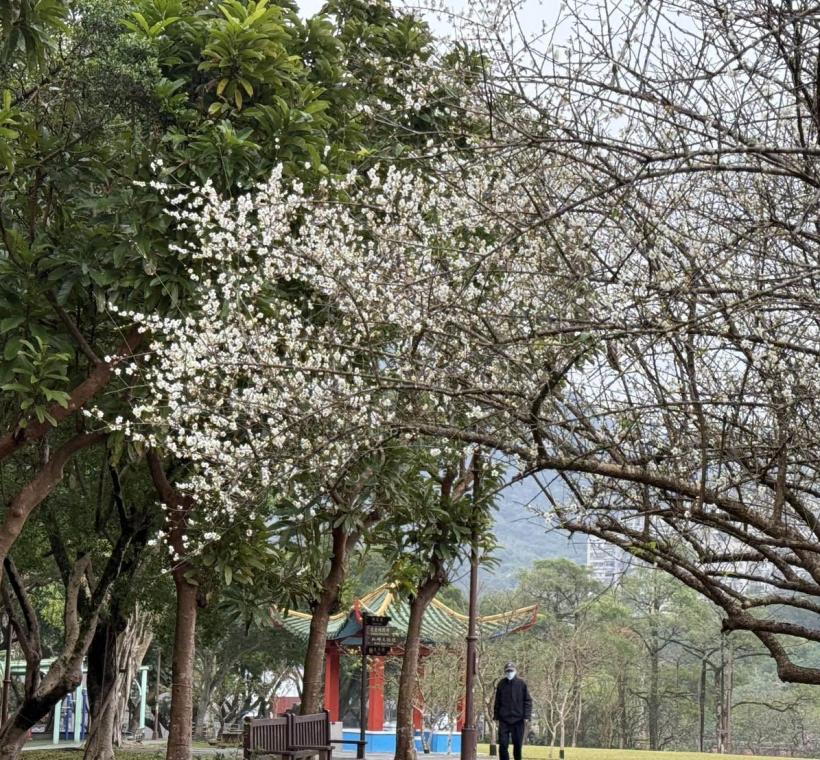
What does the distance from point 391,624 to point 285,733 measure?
13.4 meters

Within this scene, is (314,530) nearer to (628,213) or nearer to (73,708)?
(628,213)

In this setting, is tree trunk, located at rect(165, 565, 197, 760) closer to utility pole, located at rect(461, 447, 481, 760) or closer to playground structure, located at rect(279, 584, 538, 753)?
utility pole, located at rect(461, 447, 481, 760)

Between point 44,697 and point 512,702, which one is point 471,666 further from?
point 44,697

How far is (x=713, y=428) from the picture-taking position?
5941mm

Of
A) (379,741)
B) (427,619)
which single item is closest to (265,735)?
(427,619)

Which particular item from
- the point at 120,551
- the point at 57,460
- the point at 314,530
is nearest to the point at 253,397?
the point at 57,460

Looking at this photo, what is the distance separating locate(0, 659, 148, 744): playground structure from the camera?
121ft

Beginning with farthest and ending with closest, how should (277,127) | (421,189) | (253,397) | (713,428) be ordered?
(277,127), (421,189), (253,397), (713,428)

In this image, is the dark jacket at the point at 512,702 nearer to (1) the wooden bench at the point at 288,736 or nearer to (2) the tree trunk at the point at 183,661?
(1) the wooden bench at the point at 288,736

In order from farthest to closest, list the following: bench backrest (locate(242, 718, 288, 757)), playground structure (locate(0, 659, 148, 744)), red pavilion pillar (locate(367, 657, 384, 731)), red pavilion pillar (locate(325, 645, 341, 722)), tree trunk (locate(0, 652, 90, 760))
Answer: playground structure (locate(0, 659, 148, 744)) < red pavilion pillar (locate(367, 657, 384, 731)) < red pavilion pillar (locate(325, 645, 341, 722)) < tree trunk (locate(0, 652, 90, 760)) < bench backrest (locate(242, 718, 288, 757))

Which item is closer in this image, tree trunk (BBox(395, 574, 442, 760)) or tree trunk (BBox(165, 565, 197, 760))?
tree trunk (BBox(165, 565, 197, 760))

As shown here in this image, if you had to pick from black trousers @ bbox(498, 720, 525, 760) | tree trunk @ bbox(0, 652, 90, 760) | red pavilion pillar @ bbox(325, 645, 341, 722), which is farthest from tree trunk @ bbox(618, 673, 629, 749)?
tree trunk @ bbox(0, 652, 90, 760)

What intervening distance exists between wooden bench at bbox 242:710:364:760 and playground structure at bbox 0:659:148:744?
78.0ft

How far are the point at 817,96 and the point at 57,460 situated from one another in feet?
24.0
